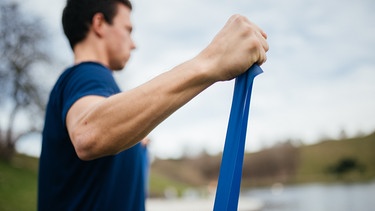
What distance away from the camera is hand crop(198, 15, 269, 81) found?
107 centimetres

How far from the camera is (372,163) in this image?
335ft

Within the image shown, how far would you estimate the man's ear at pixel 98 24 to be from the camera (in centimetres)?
186

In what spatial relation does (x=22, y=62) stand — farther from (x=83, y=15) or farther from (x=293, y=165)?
(x=293, y=165)

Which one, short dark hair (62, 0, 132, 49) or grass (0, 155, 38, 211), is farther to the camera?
grass (0, 155, 38, 211)

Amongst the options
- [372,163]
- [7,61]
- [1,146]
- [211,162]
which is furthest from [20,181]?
[372,163]

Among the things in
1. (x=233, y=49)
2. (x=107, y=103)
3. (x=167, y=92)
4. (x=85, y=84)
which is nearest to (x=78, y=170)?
(x=85, y=84)

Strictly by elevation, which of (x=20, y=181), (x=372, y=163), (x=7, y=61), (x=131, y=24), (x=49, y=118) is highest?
(x=372, y=163)

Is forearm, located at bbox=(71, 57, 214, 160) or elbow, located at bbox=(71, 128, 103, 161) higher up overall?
forearm, located at bbox=(71, 57, 214, 160)

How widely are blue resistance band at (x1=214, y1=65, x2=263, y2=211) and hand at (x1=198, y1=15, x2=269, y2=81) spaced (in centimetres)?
10

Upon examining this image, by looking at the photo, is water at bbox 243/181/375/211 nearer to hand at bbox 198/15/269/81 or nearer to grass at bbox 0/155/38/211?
grass at bbox 0/155/38/211

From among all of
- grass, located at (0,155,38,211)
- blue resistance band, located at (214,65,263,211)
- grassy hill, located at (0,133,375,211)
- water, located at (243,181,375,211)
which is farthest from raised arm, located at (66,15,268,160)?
grassy hill, located at (0,133,375,211)

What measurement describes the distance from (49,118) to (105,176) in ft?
1.35

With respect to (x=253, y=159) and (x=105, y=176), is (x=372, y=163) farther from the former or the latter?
(x=105, y=176)

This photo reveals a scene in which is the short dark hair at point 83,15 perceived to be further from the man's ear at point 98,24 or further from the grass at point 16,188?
the grass at point 16,188
